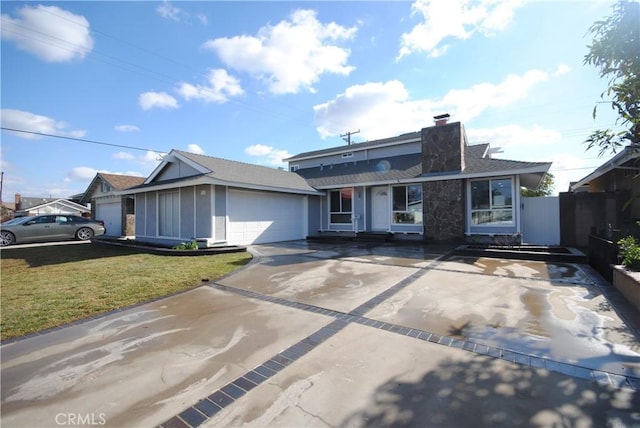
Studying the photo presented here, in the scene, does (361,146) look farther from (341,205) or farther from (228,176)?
(228,176)

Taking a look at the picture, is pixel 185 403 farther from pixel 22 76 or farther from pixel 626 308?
pixel 22 76

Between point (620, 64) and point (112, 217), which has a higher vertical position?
point (620, 64)

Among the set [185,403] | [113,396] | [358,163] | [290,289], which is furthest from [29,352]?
[358,163]

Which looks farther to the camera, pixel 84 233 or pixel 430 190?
pixel 84 233

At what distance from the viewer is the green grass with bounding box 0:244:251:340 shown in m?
4.57

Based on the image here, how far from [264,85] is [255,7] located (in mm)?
5886

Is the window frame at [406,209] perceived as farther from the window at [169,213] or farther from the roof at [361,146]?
the window at [169,213]

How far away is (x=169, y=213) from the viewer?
551 inches

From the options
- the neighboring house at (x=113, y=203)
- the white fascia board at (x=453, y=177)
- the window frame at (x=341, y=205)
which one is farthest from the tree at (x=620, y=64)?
the neighboring house at (x=113, y=203)

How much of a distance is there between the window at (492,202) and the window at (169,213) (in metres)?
13.6

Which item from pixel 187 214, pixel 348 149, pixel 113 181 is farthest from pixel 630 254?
pixel 113 181

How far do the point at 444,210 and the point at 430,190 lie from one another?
1144 millimetres

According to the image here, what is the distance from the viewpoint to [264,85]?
16844 millimetres

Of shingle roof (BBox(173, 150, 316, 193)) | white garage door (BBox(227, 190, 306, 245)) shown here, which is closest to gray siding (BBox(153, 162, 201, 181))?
shingle roof (BBox(173, 150, 316, 193))
